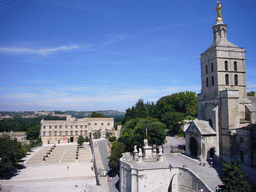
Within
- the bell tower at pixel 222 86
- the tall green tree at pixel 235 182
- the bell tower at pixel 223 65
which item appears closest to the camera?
the tall green tree at pixel 235 182

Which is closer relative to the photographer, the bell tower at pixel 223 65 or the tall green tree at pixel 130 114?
the bell tower at pixel 223 65

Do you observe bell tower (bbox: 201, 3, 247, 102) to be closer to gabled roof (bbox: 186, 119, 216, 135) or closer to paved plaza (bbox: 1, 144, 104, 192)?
gabled roof (bbox: 186, 119, 216, 135)

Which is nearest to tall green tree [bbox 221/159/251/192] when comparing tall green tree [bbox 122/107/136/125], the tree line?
the tree line

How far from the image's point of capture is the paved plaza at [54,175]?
106 ft

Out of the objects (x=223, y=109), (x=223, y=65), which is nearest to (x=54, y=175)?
(x=223, y=109)

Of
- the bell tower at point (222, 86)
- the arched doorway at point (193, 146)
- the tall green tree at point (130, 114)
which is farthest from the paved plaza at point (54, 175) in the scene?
the bell tower at point (222, 86)

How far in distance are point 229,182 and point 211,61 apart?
710 inches

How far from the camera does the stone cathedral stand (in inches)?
973

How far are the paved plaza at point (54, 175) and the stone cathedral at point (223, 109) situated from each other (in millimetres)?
17339

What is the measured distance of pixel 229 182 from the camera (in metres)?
18.4

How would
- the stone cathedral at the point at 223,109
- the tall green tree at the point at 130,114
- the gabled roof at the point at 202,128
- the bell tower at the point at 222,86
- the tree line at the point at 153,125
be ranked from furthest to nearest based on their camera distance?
the tall green tree at the point at 130,114
the tree line at the point at 153,125
the gabled roof at the point at 202,128
the bell tower at the point at 222,86
the stone cathedral at the point at 223,109

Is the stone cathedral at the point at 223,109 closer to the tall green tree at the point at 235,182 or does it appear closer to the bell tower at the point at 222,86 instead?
the bell tower at the point at 222,86

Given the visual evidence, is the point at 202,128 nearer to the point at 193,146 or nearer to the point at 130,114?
the point at 193,146

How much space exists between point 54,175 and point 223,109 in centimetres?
3242
